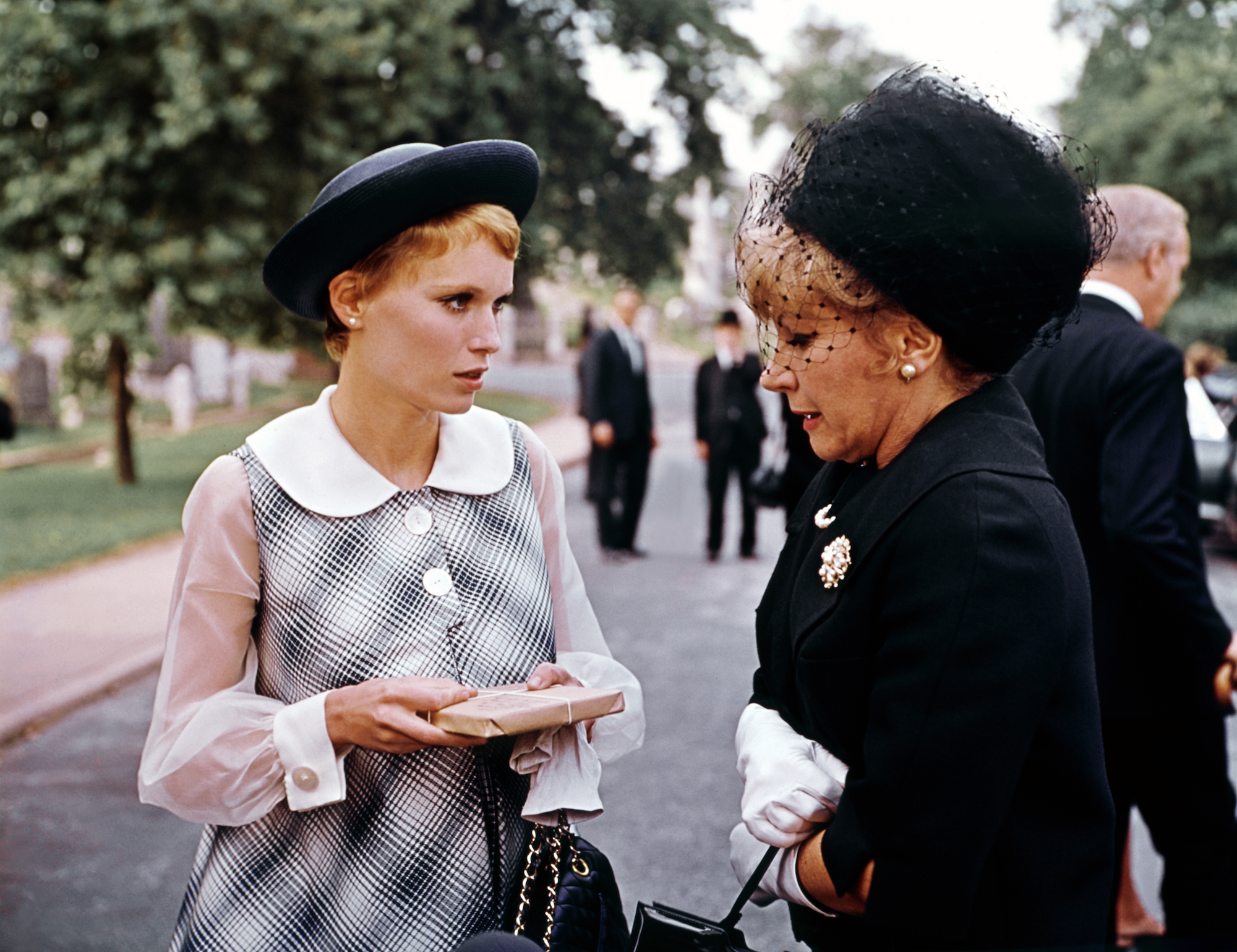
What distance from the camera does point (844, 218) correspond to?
1.35 m

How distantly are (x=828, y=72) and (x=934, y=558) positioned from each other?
142ft

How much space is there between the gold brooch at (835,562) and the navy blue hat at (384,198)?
28.9 inches

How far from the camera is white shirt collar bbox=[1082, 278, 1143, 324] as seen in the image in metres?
2.96

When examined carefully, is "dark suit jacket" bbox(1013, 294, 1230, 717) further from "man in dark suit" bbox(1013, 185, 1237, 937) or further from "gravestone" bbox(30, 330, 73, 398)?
"gravestone" bbox(30, 330, 73, 398)

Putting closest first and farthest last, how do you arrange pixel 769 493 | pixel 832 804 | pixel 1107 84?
pixel 832 804 → pixel 769 493 → pixel 1107 84

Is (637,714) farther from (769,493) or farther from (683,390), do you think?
(683,390)

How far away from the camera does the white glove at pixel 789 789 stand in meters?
1.42

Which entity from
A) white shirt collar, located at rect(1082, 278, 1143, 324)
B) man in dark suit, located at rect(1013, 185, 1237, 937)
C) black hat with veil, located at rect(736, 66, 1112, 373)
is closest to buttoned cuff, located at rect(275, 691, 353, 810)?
black hat with veil, located at rect(736, 66, 1112, 373)

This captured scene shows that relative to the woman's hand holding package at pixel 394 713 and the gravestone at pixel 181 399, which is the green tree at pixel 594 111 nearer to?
the gravestone at pixel 181 399

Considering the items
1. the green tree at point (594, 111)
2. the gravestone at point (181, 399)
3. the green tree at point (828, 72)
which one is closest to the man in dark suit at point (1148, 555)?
the green tree at point (594, 111)

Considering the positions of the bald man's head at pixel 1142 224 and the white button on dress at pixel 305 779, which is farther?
the bald man's head at pixel 1142 224

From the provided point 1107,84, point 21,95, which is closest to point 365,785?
point 21,95

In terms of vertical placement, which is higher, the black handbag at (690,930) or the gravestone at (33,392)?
the black handbag at (690,930)

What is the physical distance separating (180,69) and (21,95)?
186cm
